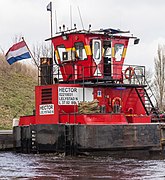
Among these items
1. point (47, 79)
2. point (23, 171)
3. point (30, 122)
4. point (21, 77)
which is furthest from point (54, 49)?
point (21, 77)

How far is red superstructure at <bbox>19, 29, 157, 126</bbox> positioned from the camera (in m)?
27.0

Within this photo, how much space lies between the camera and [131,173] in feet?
67.8

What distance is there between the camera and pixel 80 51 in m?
28.2

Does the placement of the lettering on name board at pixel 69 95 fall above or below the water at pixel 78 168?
above

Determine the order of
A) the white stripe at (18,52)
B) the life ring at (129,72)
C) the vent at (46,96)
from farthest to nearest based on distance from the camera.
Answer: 1. the white stripe at (18,52)
2. the life ring at (129,72)
3. the vent at (46,96)

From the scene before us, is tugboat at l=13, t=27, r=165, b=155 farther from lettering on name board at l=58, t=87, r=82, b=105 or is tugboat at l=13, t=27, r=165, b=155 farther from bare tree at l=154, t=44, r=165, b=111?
bare tree at l=154, t=44, r=165, b=111

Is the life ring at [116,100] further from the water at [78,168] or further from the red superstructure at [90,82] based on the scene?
the water at [78,168]

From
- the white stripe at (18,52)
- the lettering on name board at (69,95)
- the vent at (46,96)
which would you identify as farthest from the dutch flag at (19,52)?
the lettering on name board at (69,95)

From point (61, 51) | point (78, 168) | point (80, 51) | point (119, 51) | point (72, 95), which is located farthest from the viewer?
point (61, 51)

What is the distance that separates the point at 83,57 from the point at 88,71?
0.67 metres

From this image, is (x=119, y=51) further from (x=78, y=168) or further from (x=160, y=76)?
(x=160, y=76)

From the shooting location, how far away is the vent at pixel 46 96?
1077 inches

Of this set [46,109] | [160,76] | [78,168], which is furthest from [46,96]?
[160,76]

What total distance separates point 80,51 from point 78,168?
759 centimetres
